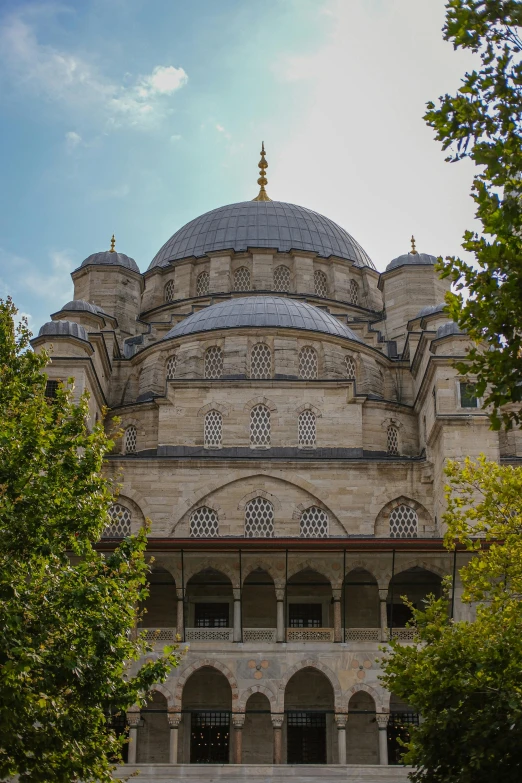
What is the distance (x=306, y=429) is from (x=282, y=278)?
12.0m

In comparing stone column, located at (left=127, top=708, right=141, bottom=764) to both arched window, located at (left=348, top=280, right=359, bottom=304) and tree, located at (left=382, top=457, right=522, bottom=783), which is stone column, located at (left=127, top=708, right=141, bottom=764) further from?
arched window, located at (left=348, top=280, right=359, bottom=304)

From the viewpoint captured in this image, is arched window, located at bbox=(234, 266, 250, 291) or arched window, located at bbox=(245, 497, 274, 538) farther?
arched window, located at bbox=(234, 266, 250, 291)

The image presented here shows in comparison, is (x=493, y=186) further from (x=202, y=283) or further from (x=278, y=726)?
(x=202, y=283)

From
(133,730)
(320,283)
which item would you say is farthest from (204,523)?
(320,283)

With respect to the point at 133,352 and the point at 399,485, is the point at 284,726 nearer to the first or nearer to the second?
the point at 399,485

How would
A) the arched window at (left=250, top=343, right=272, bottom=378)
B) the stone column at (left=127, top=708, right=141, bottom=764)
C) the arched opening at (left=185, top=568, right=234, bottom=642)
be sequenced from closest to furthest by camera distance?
the stone column at (left=127, top=708, right=141, bottom=764) → the arched opening at (left=185, top=568, right=234, bottom=642) → the arched window at (left=250, top=343, right=272, bottom=378)

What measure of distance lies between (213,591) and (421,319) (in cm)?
1280

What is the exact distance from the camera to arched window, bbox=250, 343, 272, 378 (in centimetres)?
3222

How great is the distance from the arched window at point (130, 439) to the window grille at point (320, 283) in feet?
39.1

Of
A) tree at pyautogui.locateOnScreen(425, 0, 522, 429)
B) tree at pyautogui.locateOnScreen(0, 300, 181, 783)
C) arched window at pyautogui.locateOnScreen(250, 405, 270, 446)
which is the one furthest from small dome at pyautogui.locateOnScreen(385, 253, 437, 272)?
tree at pyautogui.locateOnScreen(425, 0, 522, 429)

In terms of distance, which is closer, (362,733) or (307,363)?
(362,733)

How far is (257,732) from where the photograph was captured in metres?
26.1

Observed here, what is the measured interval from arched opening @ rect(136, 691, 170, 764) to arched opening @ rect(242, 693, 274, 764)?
6.55 ft

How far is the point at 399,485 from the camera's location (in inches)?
1150
